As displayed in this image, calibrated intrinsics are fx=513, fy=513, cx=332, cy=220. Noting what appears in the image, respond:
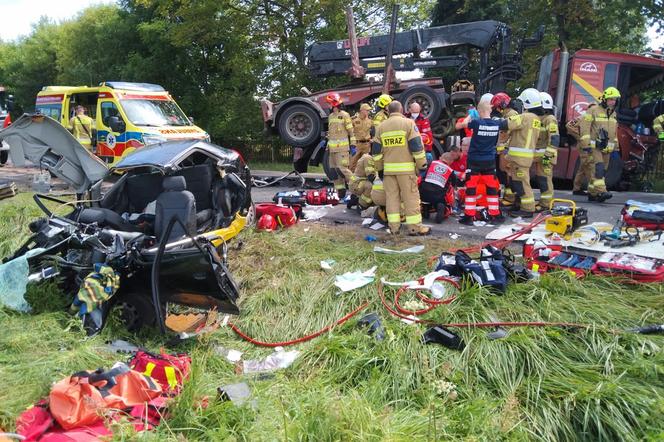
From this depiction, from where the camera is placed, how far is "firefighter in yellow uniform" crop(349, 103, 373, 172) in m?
9.86

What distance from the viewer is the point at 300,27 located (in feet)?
62.1

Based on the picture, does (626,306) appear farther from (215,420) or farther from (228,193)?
(228,193)

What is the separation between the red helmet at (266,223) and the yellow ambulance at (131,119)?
371 cm

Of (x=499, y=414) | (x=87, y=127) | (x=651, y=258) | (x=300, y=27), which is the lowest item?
(x=499, y=414)

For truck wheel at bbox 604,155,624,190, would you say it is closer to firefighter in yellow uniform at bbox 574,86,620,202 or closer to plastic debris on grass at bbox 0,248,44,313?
firefighter in yellow uniform at bbox 574,86,620,202

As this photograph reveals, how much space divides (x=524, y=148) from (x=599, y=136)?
154 cm

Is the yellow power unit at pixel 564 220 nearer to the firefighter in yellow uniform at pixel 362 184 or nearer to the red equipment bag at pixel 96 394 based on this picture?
the firefighter in yellow uniform at pixel 362 184

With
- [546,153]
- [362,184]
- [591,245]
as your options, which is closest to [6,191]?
[362,184]

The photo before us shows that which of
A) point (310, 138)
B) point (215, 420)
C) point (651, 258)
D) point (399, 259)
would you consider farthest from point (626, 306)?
point (310, 138)

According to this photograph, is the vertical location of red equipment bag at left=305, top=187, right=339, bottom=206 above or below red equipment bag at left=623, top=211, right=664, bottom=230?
below

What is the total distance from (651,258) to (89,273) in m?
5.03

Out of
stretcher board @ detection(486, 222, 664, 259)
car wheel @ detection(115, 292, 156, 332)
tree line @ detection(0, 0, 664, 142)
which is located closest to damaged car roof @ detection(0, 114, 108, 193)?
car wheel @ detection(115, 292, 156, 332)

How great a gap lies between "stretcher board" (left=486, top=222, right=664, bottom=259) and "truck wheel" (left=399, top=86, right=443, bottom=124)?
4409 millimetres

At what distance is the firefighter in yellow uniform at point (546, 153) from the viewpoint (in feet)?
25.0
